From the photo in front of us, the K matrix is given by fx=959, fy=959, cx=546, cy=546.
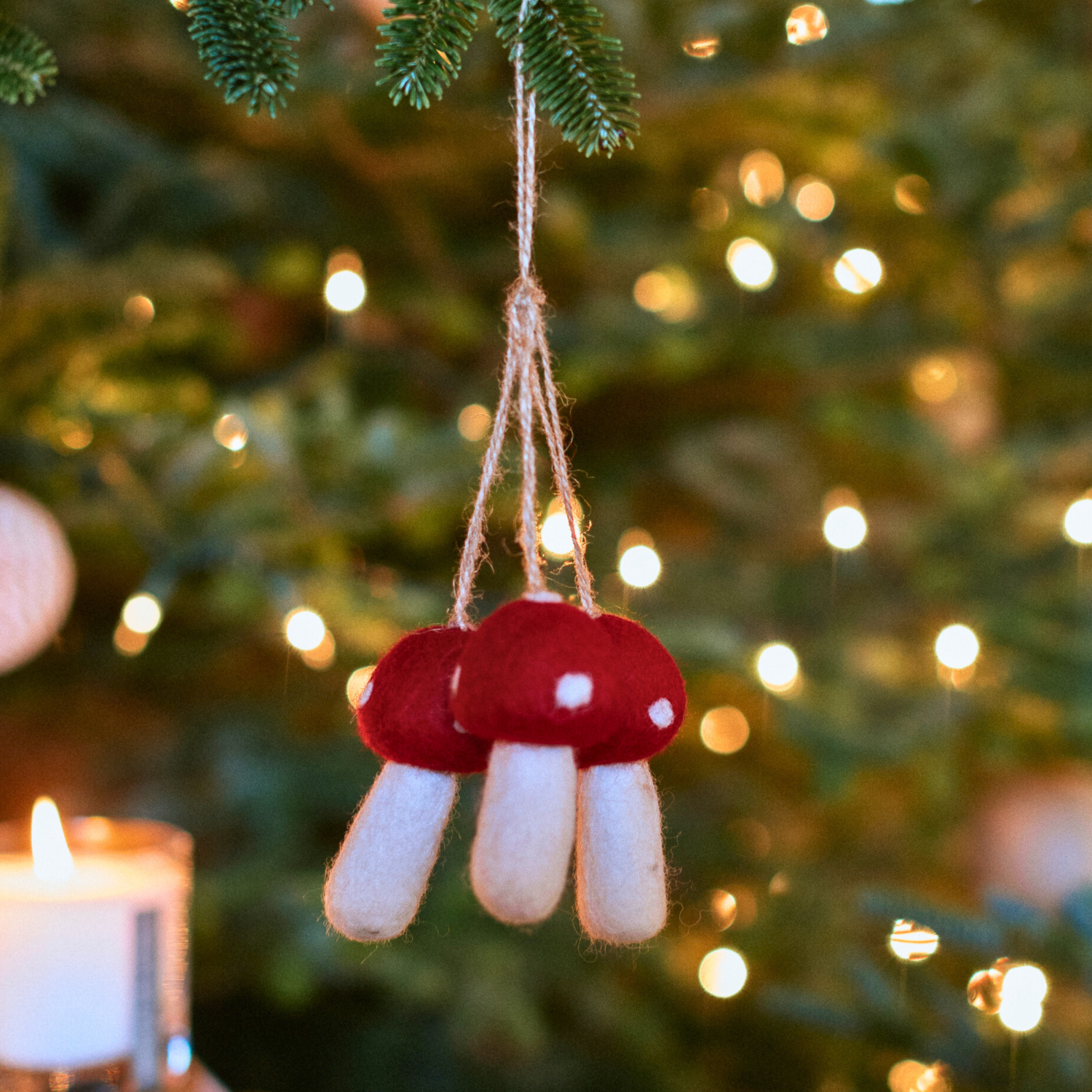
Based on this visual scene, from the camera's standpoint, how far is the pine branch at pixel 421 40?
277mm

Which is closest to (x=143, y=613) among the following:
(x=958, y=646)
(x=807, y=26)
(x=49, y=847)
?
(x=49, y=847)

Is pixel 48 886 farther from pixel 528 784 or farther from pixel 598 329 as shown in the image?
pixel 598 329

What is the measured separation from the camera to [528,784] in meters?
0.25

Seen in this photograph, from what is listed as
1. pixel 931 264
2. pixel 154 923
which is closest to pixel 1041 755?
pixel 931 264

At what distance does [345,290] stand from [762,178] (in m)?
0.52

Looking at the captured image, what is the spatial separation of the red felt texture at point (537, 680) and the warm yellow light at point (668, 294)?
0.62 metres

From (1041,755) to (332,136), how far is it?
35.3 inches

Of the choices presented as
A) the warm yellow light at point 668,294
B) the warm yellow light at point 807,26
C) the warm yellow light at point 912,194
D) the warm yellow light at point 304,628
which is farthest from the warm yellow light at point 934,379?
the warm yellow light at point 304,628

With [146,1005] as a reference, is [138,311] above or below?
above

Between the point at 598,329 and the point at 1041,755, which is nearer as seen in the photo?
the point at 598,329

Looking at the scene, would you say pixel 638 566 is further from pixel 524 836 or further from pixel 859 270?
pixel 524 836

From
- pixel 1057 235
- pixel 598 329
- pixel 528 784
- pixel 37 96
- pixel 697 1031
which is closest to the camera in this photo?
pixel 528 784

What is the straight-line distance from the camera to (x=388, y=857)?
0.28m

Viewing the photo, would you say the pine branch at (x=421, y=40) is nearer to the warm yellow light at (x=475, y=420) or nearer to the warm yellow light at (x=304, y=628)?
the warm yellow light at (x=304, y=628)
